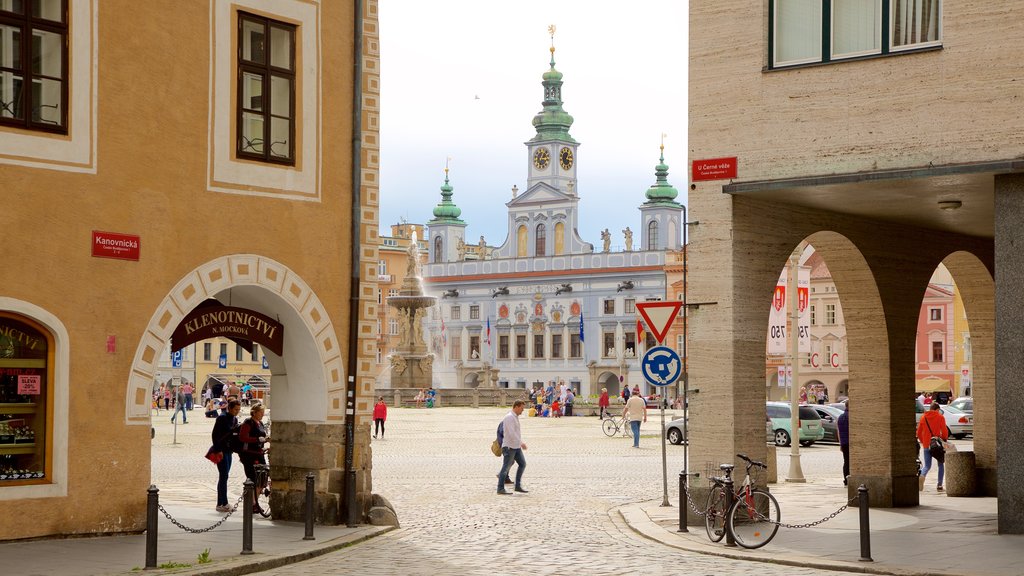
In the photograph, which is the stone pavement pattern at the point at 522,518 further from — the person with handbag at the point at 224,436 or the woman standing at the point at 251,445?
the person with handbag at the point at 224,436

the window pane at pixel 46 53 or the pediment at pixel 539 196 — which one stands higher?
the pediment at pixel 539 196

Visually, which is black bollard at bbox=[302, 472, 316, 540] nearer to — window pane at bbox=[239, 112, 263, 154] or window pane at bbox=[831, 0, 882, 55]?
window pane at bbox=[239, 112, 263, 154]

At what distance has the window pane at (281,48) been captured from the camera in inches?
696

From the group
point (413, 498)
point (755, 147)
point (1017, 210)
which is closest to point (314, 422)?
point (413, 498)

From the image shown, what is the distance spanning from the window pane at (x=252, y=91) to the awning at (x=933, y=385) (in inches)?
3105

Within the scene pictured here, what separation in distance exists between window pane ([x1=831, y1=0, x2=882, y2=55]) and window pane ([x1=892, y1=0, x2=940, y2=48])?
19 cm

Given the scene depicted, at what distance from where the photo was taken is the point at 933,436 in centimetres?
2420

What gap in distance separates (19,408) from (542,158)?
12074cm

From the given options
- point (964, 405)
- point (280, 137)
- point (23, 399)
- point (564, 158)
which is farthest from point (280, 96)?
point (564, 158)

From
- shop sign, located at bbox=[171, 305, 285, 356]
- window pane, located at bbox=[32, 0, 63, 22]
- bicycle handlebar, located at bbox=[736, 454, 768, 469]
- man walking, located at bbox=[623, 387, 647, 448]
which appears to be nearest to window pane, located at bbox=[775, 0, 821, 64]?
bicycle handlebar, located at bbox=[736, 454, 768, 469]

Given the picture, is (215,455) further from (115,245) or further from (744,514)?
(744,514)

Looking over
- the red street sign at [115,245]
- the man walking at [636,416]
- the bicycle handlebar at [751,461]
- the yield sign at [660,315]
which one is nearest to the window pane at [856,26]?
the yield sign at [660,315]

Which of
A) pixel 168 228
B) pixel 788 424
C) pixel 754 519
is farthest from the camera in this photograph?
pixel 788 424

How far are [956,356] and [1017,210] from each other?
260 ft
